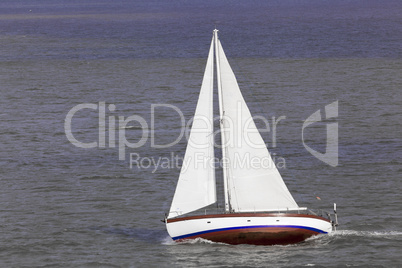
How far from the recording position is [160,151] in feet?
209

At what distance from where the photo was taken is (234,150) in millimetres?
40312

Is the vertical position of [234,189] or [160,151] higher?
[160,151]

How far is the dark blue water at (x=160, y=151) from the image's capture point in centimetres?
4141

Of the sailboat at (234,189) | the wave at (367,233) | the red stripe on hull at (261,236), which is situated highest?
the sailboat at (234,189)

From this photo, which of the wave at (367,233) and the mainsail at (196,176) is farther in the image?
the wave at (367,233)

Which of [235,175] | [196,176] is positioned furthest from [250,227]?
[196,176]

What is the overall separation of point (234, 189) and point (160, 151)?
23711 millimetres

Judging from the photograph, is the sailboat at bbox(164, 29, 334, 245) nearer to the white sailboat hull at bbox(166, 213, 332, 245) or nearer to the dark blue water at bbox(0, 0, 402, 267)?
the white sailboat hull at bbox(166, 213, 332, 245)

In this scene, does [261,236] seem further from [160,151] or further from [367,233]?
[160,151]

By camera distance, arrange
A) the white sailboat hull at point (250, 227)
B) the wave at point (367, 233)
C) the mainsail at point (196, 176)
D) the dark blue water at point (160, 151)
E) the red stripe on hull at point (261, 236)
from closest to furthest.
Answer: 1. the white sailboat hull at point (250, 227)
2. the red stripe on hull at point (261, 236)
3. the mainsail at point (196, 176)
4. the dark blue water at point (160, 151)
5. the wave at point (367, 233)

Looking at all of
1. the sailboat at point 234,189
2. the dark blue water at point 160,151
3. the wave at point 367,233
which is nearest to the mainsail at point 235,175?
the sailboat at point 234,189

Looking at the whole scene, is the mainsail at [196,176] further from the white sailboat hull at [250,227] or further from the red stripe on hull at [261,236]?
the red stripe on hull at [261,236]

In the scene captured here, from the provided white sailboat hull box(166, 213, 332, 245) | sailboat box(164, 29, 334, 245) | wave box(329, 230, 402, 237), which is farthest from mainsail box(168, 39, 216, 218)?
wave box(329, 230, 402, 237)

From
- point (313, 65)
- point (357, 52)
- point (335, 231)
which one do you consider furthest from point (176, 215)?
point (357, 52)
